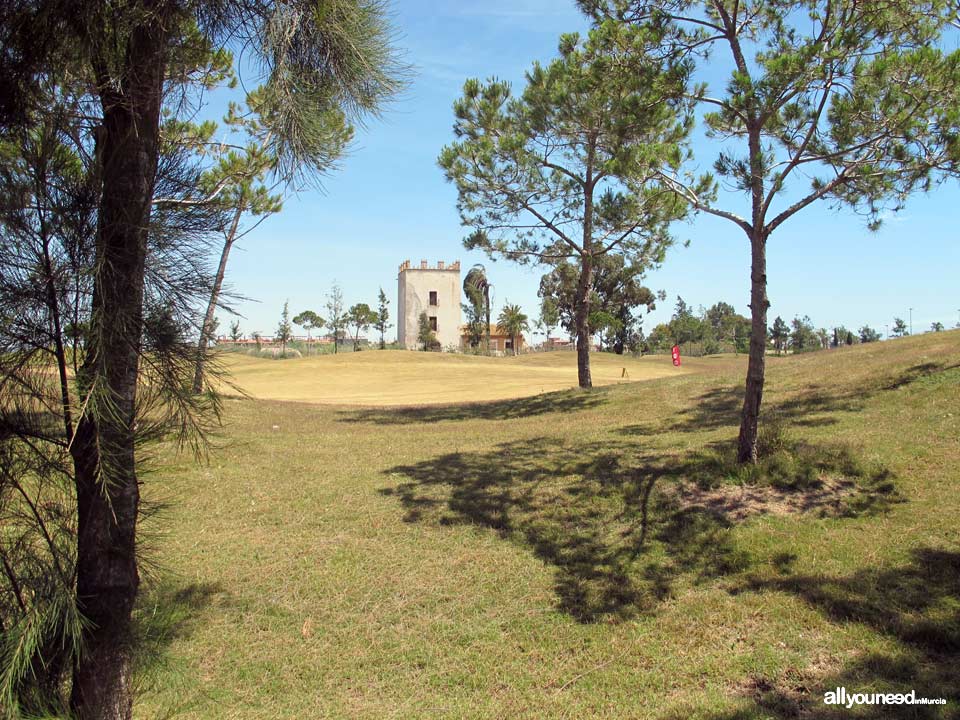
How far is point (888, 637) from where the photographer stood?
13.8 feet

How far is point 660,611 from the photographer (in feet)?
16.0

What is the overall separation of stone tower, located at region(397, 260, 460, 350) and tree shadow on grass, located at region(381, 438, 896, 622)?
59.2m

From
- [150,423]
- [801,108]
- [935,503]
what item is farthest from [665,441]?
[150,423]

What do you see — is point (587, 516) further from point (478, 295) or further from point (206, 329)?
point (478, 295)

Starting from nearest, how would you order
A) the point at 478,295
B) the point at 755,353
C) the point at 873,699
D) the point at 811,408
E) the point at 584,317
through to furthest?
the point at 873,699
the point at 755,353
the point at 811,408
the point at 584,317
the point at 478,295

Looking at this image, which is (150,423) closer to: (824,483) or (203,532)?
(203,532)

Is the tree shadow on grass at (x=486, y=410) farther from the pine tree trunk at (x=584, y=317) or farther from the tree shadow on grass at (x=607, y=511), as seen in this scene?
the tree shadow on grass at (x=607, y=511)

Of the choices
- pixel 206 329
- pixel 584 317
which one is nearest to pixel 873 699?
pixel 206 329

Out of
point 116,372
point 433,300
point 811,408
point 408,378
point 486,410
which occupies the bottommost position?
point 486,410

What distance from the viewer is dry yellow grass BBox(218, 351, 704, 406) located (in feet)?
74.1

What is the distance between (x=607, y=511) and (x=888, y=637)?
2.91m

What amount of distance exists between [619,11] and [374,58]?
521 cm

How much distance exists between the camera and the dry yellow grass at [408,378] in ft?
74.1

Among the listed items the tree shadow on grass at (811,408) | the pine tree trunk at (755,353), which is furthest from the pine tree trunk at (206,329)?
the tree shadow on grass at (811,408)
